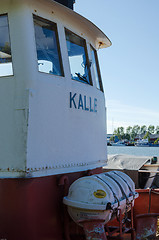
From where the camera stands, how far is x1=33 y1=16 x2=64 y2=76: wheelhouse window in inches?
207

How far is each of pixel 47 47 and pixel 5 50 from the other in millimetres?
731

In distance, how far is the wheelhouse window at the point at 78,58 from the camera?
5.93 meters

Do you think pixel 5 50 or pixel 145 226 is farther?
pixel 145 226

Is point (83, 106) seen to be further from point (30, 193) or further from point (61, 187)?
point (30, 193)

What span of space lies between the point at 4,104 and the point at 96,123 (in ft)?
7.42

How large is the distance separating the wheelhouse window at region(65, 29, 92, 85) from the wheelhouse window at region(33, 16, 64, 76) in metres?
0.38

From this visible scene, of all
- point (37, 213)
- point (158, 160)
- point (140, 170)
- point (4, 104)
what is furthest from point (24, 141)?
point (158, 160)

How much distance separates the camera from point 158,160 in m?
11.2

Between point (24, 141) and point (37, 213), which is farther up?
point (24, 141)

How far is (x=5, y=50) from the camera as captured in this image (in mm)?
5211

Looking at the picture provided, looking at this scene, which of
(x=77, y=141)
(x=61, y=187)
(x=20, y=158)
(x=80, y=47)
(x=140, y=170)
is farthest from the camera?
(x=140, y=170)

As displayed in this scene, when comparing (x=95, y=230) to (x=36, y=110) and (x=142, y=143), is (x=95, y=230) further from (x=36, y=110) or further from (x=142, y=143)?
(x=142, y=143)

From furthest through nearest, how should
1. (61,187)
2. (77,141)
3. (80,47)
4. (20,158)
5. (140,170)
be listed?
(140,170) < (80,47) < (77,141) < (61,187) < (20,158)

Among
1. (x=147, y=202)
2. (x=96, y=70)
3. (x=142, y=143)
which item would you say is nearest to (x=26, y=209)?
(x=96, y=70)
